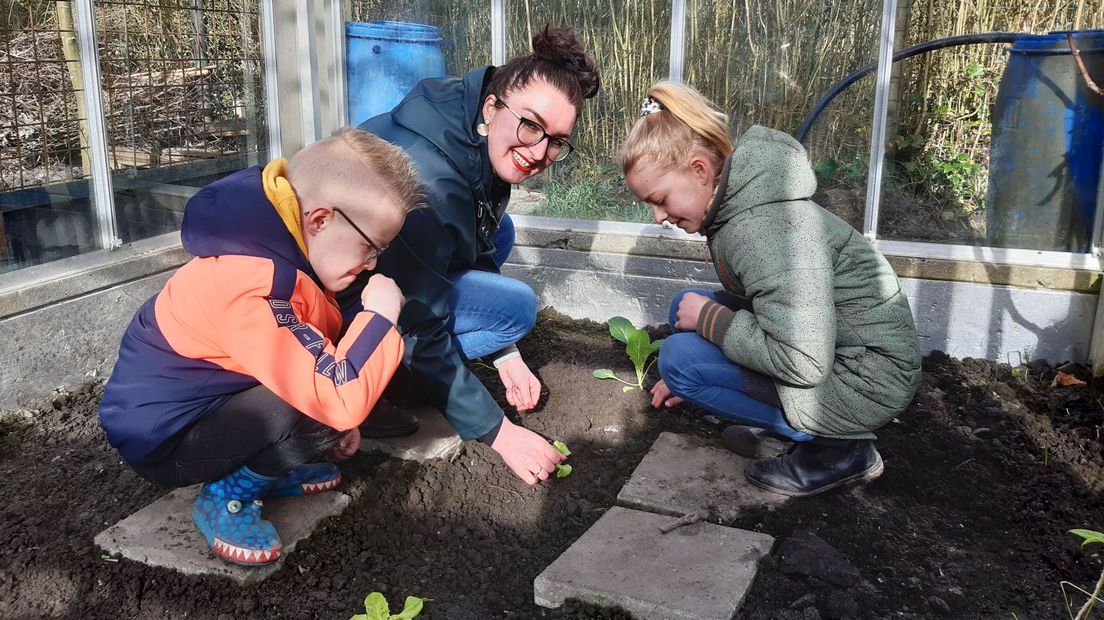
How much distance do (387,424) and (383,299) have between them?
89cm

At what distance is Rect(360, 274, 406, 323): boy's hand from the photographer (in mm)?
2135

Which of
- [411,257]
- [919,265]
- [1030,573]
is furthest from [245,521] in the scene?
[919,265]

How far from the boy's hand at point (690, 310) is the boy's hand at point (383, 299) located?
1.06m

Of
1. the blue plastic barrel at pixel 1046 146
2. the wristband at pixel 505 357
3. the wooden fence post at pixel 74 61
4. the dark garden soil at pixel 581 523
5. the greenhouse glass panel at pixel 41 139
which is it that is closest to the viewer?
the dark garden soil at pixel 581 523

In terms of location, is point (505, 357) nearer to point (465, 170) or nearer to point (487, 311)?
point (487, 311)

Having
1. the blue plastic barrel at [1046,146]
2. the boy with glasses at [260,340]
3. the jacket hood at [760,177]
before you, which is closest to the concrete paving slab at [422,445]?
the boy with glasses at [260,340]

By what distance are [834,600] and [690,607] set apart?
0.37 metres

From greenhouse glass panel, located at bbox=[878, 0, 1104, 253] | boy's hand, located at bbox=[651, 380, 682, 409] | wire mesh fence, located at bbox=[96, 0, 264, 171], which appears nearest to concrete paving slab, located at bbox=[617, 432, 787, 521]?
boy's hand, located at bbox=[651, 380, 682, 409]

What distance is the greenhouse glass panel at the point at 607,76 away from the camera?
4.00 metres

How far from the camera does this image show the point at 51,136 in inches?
125

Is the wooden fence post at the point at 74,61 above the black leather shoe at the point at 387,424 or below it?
above

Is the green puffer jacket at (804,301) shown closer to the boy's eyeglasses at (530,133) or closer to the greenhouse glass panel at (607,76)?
the boy's eyeglasses at (530,133)

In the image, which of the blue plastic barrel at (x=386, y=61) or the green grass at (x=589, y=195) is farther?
the blue plastic barrel at (x=386, y=61)

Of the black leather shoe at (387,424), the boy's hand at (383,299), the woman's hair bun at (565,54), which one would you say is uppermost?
the woman's hair bun at (565,54)
